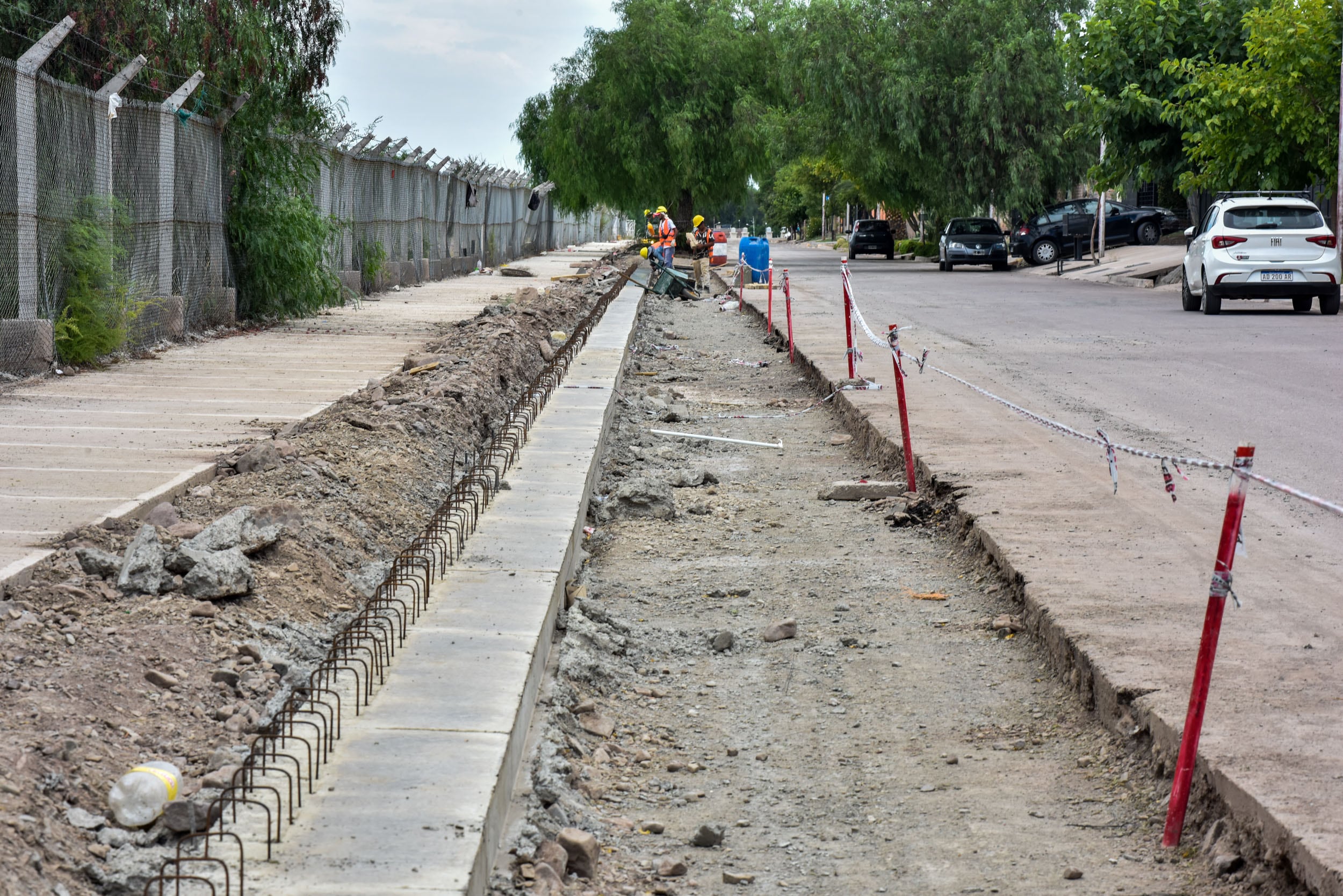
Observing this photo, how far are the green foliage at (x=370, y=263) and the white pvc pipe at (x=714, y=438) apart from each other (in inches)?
561

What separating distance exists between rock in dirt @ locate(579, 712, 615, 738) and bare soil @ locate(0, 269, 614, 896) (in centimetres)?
96

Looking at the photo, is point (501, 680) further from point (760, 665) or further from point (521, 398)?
point (521, 398)

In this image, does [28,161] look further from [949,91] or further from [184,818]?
[949,91]

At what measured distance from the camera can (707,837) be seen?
400cm

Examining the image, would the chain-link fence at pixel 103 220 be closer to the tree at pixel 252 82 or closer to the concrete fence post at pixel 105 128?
the concrete fence post at pixel 105 128

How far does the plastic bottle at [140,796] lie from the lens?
3.51m

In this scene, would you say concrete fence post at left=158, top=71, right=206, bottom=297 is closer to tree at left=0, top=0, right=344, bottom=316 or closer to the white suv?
tree at left=0, top=0, right=344, bottom=316

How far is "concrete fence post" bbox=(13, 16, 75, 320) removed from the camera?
432 inches

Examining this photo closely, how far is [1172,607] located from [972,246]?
3709 centimetres

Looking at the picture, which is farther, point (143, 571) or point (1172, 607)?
point (1172, 607)

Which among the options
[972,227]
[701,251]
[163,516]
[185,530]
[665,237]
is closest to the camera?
[185,530]

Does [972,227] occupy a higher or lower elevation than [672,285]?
higher

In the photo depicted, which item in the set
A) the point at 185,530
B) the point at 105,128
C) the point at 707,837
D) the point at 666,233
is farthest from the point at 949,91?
the point at 707,837

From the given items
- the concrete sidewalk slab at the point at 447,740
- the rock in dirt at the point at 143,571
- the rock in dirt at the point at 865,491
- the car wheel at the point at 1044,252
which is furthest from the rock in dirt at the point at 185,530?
the car wheel at the point at 1044,252
